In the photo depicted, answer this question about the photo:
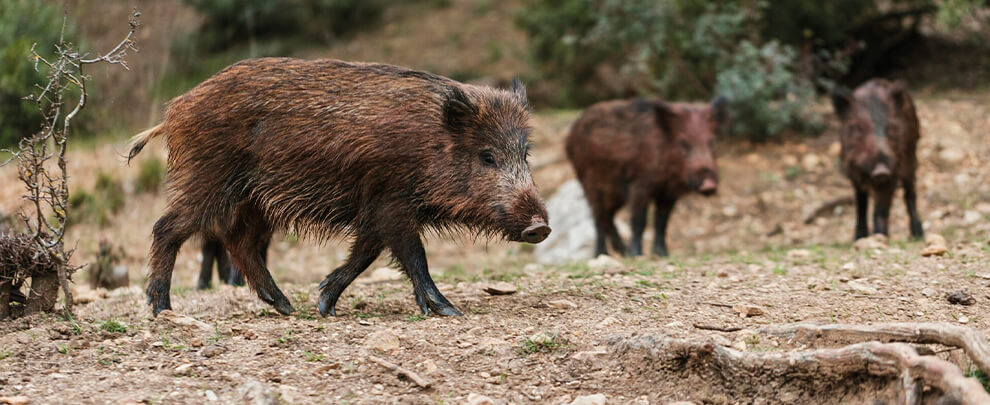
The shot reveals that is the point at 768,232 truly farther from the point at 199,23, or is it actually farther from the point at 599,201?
the point at 199,23

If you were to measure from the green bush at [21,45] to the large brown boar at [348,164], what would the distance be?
5712mm

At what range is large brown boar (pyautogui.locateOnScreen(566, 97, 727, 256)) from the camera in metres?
10.5

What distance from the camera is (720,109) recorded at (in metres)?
10.9

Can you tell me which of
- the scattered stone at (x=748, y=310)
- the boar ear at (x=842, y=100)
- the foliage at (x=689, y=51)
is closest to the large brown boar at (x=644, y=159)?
the boar ear at (x=842, y=100)

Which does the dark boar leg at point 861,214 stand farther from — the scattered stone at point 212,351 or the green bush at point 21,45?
the green bush at point 21,45

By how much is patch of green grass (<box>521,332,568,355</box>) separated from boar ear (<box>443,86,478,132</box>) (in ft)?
4.99

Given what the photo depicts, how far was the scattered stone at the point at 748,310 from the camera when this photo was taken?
519 cm

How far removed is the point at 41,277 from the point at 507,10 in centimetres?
1664

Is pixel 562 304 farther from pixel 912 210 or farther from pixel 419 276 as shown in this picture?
pixel 912 210

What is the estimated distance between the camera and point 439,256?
11625 millimetres

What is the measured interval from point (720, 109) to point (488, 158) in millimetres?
5744

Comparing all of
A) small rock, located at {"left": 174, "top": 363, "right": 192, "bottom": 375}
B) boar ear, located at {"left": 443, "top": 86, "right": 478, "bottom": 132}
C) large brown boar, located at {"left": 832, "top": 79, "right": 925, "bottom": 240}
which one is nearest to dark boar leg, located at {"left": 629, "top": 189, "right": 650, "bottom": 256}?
large brown boar, located at {"left": 832, "top": 79, "right": 925, "bottom": 240}

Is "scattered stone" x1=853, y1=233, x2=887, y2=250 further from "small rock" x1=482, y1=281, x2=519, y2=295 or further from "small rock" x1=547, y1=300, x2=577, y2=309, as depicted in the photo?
"small rock" x1=547, y1=300, x2=577, y2=309

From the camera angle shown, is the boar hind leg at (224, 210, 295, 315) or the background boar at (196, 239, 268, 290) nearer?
the boar hind leg at (224, 210, 295, 315)
